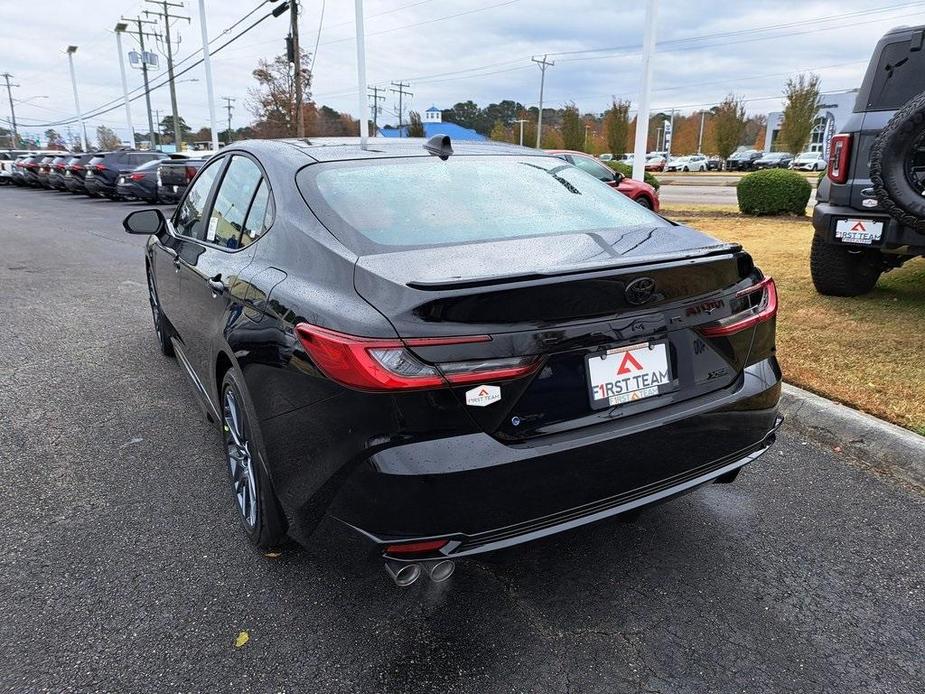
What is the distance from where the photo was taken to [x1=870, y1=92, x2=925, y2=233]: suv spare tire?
4.12m

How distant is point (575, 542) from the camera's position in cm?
266

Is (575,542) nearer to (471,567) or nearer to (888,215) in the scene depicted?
(471,567)

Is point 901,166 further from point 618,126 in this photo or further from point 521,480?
point 618,126

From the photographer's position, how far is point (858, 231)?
5000mm

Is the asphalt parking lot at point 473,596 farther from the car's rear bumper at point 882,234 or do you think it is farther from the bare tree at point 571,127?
the bare tree at point 571,127

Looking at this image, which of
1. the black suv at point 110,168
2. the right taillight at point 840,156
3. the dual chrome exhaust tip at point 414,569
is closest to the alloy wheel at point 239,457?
the dual chrome exhaust tip at point 414,569

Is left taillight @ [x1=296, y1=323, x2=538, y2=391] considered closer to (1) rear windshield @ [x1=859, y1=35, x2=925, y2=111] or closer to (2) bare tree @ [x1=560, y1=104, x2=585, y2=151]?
(1) rear windshield @ [x1=859, y1=35, x2=925, y2=111]

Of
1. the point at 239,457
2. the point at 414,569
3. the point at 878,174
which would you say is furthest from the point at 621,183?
the point at 414,569

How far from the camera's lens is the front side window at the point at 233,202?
9.39 ft

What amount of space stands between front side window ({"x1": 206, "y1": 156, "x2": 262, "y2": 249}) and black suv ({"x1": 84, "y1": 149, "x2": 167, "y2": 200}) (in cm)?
2088

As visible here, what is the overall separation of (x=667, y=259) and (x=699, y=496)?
1.41 metres

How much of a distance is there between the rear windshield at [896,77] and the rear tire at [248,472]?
16.9ft

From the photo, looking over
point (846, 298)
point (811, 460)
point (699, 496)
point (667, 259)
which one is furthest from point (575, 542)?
point (846, 298)

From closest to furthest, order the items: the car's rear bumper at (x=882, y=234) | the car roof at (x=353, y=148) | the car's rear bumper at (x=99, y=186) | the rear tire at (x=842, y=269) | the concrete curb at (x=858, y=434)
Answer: the car roof at (x=353, y=148)
the concrete curb at (x=858, y=434)
the car's rear bumper at (x=882, y=234)
the rear tire at (x=842, y=269)
the car's rear bumper at (x=99, y=186)
